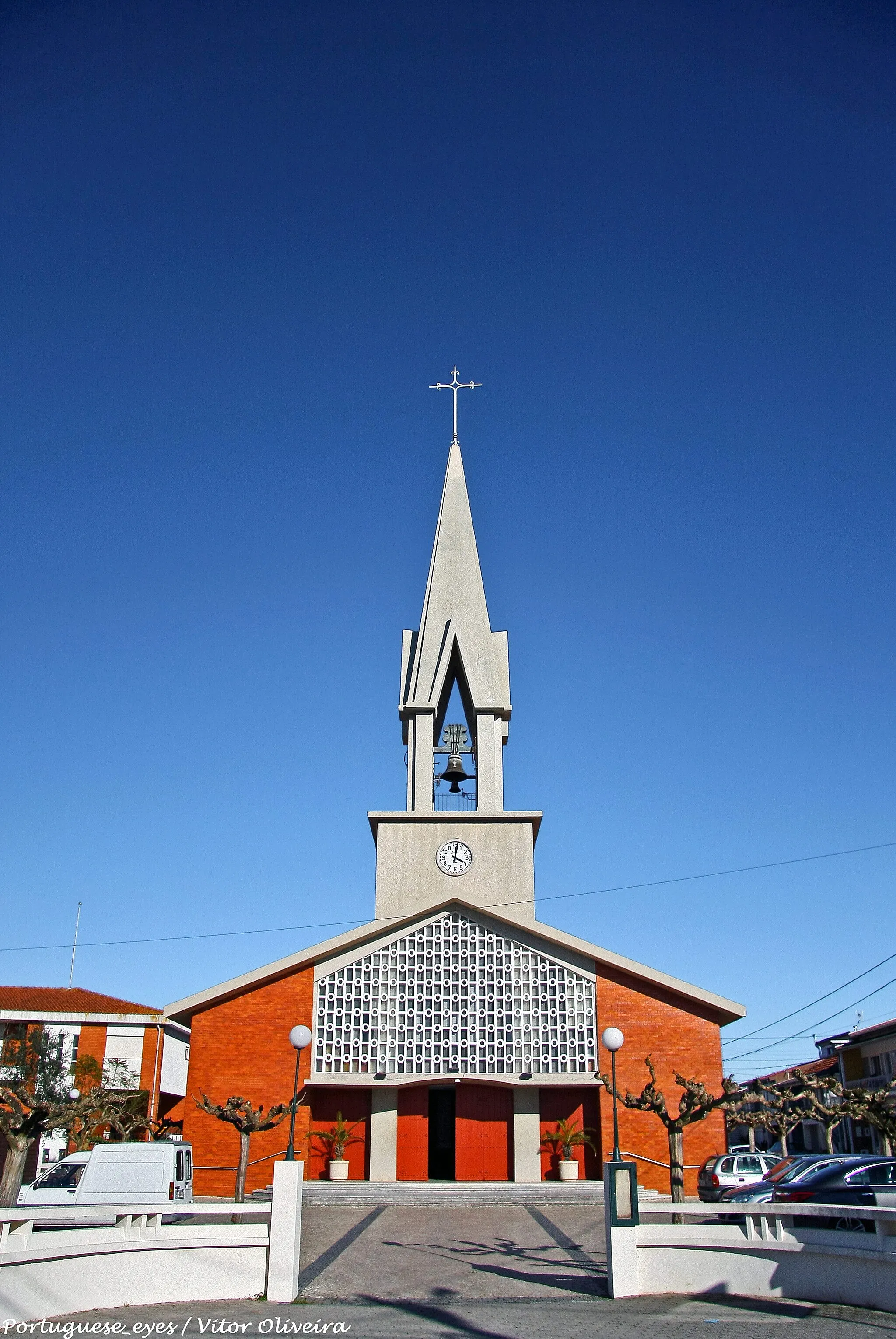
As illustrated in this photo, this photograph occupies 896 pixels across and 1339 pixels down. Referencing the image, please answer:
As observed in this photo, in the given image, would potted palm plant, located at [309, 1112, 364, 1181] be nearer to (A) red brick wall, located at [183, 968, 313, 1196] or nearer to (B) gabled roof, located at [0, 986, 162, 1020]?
(A) red brick wall, located at [183, 968, 313, 1196]

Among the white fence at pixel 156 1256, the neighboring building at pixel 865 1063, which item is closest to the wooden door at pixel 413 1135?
the white fence at pixel 156 1256

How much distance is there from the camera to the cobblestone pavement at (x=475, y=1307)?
10766mm

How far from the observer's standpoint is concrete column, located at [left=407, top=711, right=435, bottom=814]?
3250 cm

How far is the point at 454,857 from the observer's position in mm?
31641

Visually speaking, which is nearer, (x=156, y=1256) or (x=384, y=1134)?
(x=156, y=1256)

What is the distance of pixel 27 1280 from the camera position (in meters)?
11.2

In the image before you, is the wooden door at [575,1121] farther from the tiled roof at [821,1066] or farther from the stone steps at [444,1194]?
the tiled roof at [821,1066]

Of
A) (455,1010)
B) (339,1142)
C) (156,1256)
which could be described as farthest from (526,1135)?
(156,1256)

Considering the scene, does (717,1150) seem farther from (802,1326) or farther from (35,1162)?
(35,1162)

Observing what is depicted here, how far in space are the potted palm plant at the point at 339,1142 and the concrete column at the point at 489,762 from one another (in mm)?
9432

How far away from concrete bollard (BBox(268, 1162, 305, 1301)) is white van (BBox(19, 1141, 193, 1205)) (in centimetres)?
713

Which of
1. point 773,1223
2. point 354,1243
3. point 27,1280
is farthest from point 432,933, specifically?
point 27,1280

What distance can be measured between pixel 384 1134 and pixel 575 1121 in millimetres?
4708

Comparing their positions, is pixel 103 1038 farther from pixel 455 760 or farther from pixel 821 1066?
pixel 821 1066
